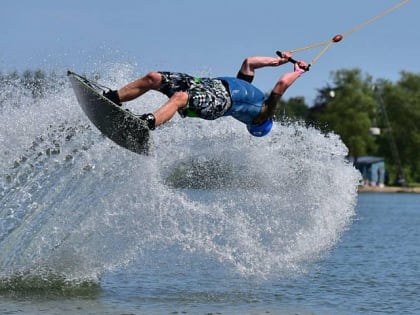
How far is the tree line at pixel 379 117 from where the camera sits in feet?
273

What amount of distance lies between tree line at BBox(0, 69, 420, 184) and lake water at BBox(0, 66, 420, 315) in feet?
227

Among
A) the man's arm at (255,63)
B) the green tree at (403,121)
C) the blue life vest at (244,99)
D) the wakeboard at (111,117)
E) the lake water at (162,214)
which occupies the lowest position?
the lake water at (162,214)

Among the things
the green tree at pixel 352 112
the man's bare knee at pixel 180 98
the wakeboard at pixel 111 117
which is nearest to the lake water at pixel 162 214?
the wakeboard at pixel 111 117

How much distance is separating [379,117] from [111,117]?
85279 millimetres

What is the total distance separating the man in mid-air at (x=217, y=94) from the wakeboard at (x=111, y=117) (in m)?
0.18

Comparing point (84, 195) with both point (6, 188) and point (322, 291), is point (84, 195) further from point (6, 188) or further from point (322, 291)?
point (322, 291)

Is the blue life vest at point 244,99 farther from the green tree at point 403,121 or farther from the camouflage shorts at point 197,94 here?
the green tree at point 403,121

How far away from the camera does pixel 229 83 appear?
35.8 ft

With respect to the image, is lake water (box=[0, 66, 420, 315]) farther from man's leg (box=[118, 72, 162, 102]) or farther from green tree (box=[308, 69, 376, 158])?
green tree (box=[308, 69, 376, 158])

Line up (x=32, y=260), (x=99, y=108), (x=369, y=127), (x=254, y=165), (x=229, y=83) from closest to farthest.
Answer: (x=99, y=108) → (x=229, y=83) → (x=32, y=260) → (x=254, y=165) → (x=369, y=127)

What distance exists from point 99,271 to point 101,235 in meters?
0.53

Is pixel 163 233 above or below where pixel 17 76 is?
below

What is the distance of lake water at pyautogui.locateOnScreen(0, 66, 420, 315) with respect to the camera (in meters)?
12.3

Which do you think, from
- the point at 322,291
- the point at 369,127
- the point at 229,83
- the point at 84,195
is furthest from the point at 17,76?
the point at 369,127
